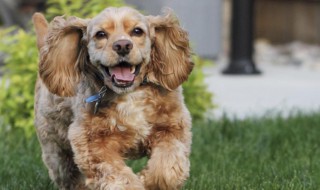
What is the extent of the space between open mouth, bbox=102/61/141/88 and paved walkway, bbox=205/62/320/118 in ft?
11.8

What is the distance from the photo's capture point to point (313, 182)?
4.98 m

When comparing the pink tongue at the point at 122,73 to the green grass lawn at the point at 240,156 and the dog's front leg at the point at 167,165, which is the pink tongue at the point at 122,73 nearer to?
the dog's front leg at the point at 167,165

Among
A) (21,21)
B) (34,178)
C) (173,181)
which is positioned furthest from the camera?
(21,21)

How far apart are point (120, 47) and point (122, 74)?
0.16 m

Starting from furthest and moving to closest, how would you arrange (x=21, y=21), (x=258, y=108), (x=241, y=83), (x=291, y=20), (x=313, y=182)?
(x=291, y=20), (x=21, y=21), (x=241, y=83), (x=258, y=108), (x=313, y=182)

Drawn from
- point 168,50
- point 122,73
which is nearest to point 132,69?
point 122,73

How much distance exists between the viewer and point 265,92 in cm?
959

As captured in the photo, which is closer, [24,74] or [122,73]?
[122,73]

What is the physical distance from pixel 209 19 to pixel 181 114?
27.1 ft

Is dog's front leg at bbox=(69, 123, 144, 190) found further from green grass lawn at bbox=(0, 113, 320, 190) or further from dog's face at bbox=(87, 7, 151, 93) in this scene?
green grass lawn at bbox=(0, 113, 320, 190)

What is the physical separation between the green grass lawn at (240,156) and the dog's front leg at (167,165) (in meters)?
0.68

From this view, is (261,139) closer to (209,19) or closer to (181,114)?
(181,114)

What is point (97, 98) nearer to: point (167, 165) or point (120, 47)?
point (120, 47)

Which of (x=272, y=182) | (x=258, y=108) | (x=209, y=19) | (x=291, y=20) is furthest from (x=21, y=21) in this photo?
(x=272, y=182)
